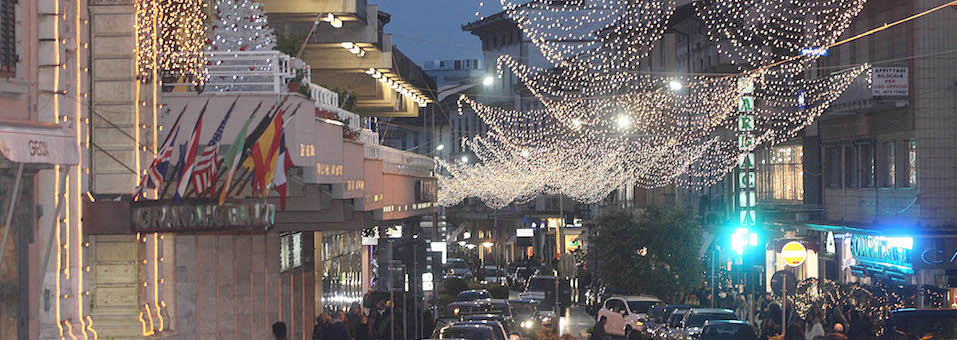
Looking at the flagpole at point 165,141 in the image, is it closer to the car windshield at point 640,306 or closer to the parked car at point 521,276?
the car windshield at point 640,306

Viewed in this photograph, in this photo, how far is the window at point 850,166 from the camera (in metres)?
40.4

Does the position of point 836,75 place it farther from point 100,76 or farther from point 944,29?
point 100,76

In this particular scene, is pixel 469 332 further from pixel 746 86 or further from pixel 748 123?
pixel 746 86

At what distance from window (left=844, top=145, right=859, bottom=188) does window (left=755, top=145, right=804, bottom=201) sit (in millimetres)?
3413

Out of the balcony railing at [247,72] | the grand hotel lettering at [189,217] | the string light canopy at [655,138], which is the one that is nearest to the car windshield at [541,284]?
the string light canopy at [655,138]

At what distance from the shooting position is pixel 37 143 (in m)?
13.4

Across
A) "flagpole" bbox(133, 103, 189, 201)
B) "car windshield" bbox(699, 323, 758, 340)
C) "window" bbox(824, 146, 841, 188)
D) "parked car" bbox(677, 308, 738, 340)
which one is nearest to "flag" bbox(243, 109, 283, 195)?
"flagpole" bbox(133, 103, 189, 201)

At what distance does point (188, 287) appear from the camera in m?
24.7

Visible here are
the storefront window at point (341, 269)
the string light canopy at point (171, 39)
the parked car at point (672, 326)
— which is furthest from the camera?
the storefront window at point (341, 269)

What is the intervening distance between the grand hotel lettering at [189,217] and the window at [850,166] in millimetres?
26820

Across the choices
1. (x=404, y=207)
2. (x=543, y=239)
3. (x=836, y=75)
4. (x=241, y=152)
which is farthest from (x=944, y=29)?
(x=543, y=239)

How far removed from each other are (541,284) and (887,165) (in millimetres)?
17089

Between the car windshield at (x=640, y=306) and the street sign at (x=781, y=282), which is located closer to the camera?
the street sign at (x=781, y=282)

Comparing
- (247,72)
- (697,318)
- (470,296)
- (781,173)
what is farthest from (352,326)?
(781,173)
